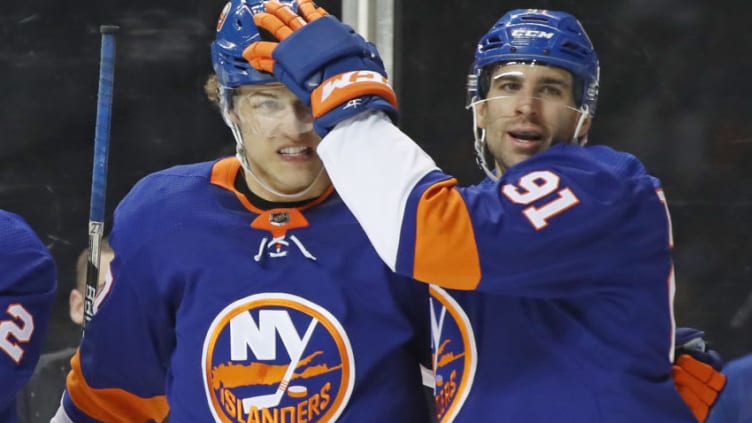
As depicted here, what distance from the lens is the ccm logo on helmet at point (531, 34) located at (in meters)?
1.63

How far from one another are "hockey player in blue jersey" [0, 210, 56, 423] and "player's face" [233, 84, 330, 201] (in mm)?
365

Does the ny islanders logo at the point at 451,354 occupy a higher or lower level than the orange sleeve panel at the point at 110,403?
higher

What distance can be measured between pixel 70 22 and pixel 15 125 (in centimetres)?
23

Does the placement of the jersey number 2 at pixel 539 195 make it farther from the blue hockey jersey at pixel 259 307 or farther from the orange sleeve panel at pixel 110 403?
the orange sleeve panel at pixel 110 403

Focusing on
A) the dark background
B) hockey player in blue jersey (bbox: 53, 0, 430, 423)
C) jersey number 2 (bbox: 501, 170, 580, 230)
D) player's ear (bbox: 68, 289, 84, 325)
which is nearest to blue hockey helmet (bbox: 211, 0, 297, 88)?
hockey player in blue jersey (bbox: 53, 0, 430, 423)

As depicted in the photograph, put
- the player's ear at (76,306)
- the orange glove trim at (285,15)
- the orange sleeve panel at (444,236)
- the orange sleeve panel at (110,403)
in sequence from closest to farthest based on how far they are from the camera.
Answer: the orange sleeve panel at (444,236) < the orange glove trim at (285,15) < the orange sleeve panel at (110,403) < the player's ear at (76,306)

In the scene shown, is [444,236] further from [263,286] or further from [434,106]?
[434,106]

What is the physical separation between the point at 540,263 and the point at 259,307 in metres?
0.43

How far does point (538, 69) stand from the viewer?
1630mm

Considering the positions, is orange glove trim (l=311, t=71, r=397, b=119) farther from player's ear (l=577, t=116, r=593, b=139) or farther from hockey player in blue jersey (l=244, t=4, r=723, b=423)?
player's ear (l=577, t=116, r=593, b=139)

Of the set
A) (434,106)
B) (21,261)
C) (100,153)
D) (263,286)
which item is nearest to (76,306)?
(100,153)

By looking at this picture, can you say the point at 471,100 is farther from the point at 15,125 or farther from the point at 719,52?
the point at 15,125

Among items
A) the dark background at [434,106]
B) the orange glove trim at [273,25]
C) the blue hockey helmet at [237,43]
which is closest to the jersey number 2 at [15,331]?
the blue hockey helmet at [237,43]

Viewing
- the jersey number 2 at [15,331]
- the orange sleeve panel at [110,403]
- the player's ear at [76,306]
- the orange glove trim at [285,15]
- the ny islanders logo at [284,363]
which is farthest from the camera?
the player's ear at [76,306]
